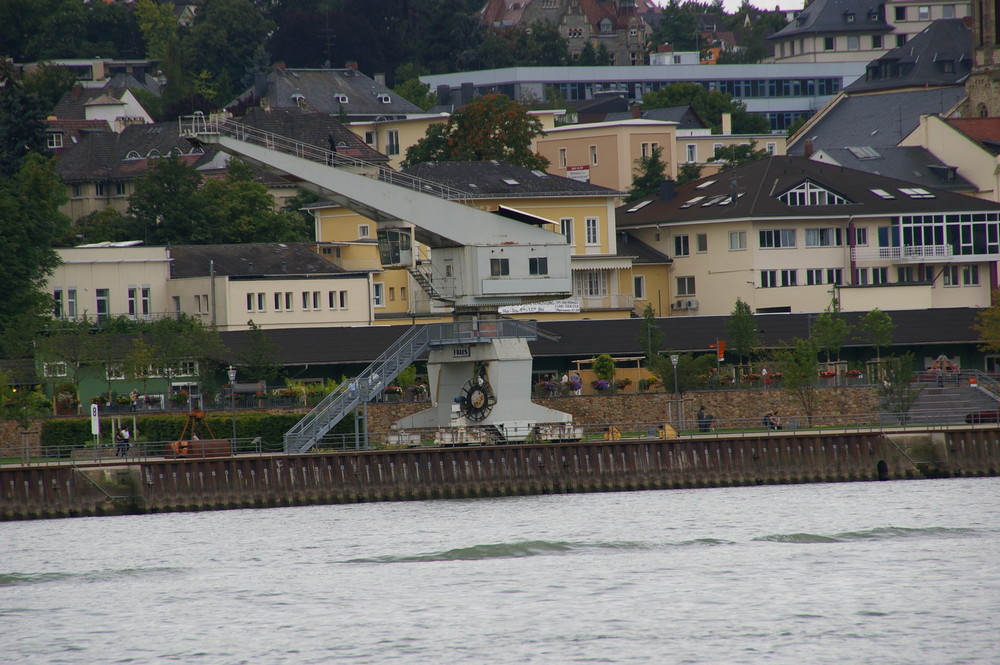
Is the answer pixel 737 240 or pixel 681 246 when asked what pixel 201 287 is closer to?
pixel 681 246

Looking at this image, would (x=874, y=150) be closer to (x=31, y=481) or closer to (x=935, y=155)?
(x=935, y=155)

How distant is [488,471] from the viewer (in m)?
62.7

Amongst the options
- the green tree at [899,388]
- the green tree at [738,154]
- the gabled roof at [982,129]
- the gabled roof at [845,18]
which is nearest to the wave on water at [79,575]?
the green tree at [899,388]

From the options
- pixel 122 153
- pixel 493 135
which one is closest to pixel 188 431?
pixel 493 135

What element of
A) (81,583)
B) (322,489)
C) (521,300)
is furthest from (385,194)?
(81,583)

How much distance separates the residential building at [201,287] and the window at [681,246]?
18.7 metres

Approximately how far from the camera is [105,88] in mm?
150875

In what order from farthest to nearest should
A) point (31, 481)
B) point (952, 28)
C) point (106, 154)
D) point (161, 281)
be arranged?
point (952, 28)
point (106, 154)
point (161, 281)
point (31, 481)

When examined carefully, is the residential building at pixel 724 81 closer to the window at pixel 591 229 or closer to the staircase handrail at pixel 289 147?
the window at pixel 591 229

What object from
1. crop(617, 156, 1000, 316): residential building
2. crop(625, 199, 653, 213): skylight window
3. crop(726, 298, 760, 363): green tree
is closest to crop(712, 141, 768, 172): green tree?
crop(625, 199, 653, 213): skylight window

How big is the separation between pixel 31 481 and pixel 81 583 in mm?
13017

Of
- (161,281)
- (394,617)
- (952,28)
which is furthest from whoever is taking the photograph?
(952,28)

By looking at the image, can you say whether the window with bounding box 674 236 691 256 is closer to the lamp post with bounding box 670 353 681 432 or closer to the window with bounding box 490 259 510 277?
the lamp post with bounding box 670 353 681 432

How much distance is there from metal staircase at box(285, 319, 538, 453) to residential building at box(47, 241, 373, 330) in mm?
19280
